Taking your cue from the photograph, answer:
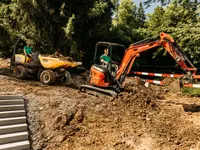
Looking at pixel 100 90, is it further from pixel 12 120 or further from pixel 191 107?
pixel 12 120

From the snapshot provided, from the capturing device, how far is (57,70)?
1012 centimetres

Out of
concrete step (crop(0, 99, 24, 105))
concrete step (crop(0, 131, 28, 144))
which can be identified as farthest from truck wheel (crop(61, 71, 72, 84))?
concrete step (crop(0, 131, 28, 144))

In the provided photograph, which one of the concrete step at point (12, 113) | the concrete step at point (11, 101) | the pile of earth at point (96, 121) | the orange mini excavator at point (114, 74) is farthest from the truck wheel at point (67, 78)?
the concrete step at point (12, 113)

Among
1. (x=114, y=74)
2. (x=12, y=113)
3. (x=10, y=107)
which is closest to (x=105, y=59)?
(x=114, y=74)

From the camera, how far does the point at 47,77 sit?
32.8ft

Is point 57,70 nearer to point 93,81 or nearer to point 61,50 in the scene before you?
point 93,81

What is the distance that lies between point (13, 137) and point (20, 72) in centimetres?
552

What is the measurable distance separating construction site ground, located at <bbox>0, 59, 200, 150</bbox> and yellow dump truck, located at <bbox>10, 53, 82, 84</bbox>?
1282 mm

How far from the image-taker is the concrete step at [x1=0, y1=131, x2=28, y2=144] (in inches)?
211

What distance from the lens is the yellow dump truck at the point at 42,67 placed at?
981cm

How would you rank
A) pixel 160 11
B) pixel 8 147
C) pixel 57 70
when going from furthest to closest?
pixel 160 11
pixel 57 70
pixel 8 147

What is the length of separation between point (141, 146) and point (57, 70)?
17.9 ft

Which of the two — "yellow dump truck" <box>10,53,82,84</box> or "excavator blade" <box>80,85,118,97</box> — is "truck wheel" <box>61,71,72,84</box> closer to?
"yellow dump truck" <box>10,53,82,84</box>

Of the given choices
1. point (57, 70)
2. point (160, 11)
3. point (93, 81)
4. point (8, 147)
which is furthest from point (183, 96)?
point (160, 11)
